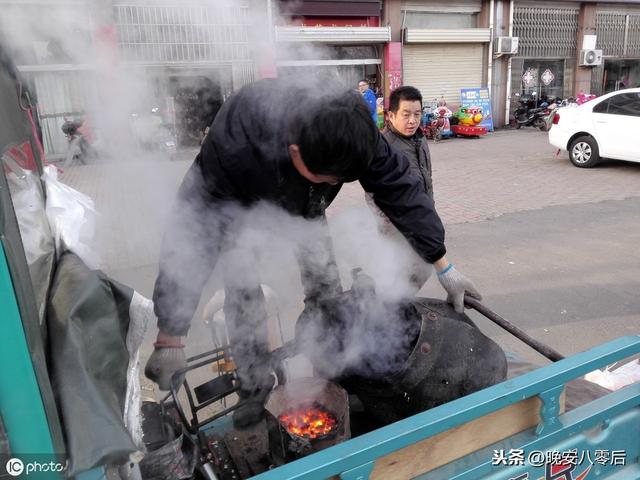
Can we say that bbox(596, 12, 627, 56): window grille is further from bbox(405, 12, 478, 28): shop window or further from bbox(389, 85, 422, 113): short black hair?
bbox(389, 85, 422, 113): short black hair

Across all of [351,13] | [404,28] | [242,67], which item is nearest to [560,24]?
[404,28]

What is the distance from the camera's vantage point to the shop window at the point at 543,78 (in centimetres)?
1482

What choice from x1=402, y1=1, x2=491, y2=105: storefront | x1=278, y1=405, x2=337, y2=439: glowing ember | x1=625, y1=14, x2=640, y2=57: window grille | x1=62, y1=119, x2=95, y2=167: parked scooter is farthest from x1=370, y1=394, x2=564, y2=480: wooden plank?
x1=625, y1=14, x2=640, y2=57: window grille

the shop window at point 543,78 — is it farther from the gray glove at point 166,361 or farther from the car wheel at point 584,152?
the gray glove at point 166,361

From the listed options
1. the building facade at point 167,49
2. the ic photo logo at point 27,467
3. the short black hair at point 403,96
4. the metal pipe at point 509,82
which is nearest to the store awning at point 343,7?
the building facade at point 167,49

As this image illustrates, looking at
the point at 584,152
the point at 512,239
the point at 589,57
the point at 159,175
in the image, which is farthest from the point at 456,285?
the point at 589,57

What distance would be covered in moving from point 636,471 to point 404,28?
12.5m

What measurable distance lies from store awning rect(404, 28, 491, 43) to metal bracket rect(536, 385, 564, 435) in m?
12.4

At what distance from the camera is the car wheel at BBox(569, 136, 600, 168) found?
8.23 meters

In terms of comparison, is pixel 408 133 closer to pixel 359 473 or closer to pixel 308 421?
pixel 308 421

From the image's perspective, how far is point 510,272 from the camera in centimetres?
429

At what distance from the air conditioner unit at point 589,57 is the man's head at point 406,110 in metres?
14.2

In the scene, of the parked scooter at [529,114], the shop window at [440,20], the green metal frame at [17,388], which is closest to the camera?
the green metal frame at [17,388]

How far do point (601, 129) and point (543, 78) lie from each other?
7.97m
